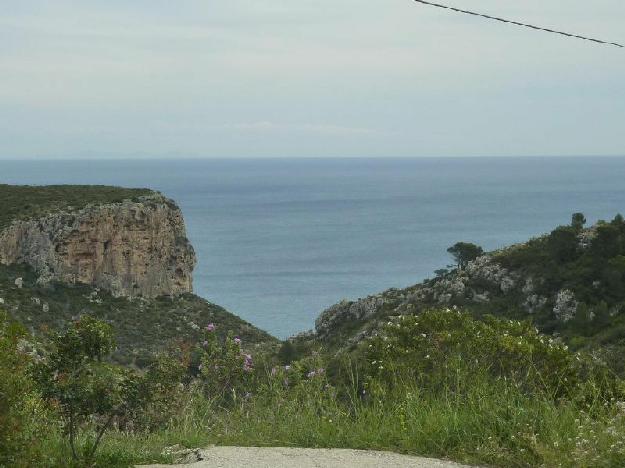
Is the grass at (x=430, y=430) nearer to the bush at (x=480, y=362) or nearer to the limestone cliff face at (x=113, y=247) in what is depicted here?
the bush at (x=480, y=362)

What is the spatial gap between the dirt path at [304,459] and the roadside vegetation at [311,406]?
19cm

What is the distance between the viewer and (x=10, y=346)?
629 cm

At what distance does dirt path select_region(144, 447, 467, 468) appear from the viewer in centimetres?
678

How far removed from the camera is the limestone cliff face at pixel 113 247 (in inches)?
2063

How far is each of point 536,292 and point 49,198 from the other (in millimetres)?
33856

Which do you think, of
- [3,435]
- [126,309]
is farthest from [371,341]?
[126,309]

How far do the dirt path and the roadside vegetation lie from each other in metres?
0.19

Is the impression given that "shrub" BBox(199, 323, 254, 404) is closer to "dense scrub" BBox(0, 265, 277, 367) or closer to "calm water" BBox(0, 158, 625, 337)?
"dense scrub" BBox(0, 265, 277, 367)

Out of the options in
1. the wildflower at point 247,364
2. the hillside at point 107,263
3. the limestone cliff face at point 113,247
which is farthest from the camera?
the limestone cliff face at point 113,247

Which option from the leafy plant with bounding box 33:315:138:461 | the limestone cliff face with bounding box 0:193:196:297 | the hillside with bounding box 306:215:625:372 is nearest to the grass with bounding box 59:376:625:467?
Answer: the leafy plant with bounding box 33:315:138:461

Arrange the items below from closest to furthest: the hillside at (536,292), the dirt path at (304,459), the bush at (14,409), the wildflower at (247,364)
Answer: the bush at (14,409), the dirt path at (304,459), the wildflower at (247,364), the hillside at (536,292)

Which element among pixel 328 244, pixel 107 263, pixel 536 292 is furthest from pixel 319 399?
pixel 328 244

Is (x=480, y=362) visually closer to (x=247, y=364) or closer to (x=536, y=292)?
(x=247, y=364)

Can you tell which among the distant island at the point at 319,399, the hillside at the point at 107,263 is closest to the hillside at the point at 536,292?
the hillside at the point at 107,263
